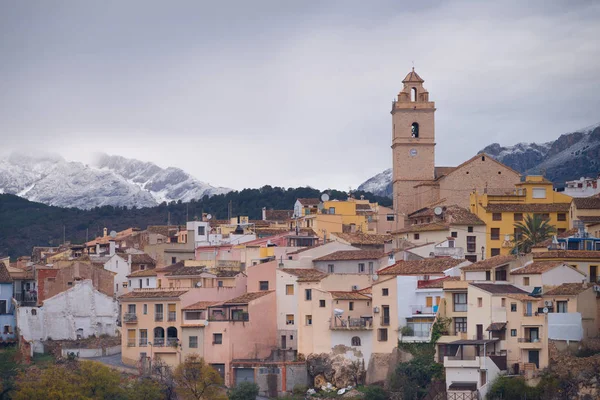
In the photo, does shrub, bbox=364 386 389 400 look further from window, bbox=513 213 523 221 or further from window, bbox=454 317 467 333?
window, bbox=513 213 523 221

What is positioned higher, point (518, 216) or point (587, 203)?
point (587, 203)

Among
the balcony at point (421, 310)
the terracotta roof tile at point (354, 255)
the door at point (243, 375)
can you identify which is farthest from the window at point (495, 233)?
the door at point (243, 375)

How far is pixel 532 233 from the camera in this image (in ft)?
266

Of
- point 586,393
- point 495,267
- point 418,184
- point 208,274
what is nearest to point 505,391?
point 586,393

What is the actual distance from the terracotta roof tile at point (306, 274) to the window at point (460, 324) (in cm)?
855

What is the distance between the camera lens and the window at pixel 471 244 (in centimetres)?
8581

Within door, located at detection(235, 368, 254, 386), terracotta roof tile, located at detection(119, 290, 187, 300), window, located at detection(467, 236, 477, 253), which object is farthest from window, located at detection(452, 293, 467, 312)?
window, located at detection(467, 236, 477, 253)

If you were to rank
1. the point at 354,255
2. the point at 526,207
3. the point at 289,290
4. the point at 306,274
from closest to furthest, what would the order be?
the point at 306,274, the point at 289,290, the point at 354,255, the point at 526,207

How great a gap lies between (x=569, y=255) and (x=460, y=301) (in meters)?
6.32

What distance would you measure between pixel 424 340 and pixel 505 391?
6507mm

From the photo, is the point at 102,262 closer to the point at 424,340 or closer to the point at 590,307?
the point at 424,340

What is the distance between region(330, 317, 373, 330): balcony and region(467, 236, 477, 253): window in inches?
604

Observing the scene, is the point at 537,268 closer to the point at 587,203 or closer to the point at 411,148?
the point at 587,203

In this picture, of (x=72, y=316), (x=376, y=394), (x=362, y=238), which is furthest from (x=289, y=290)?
(x=72, y=316)
